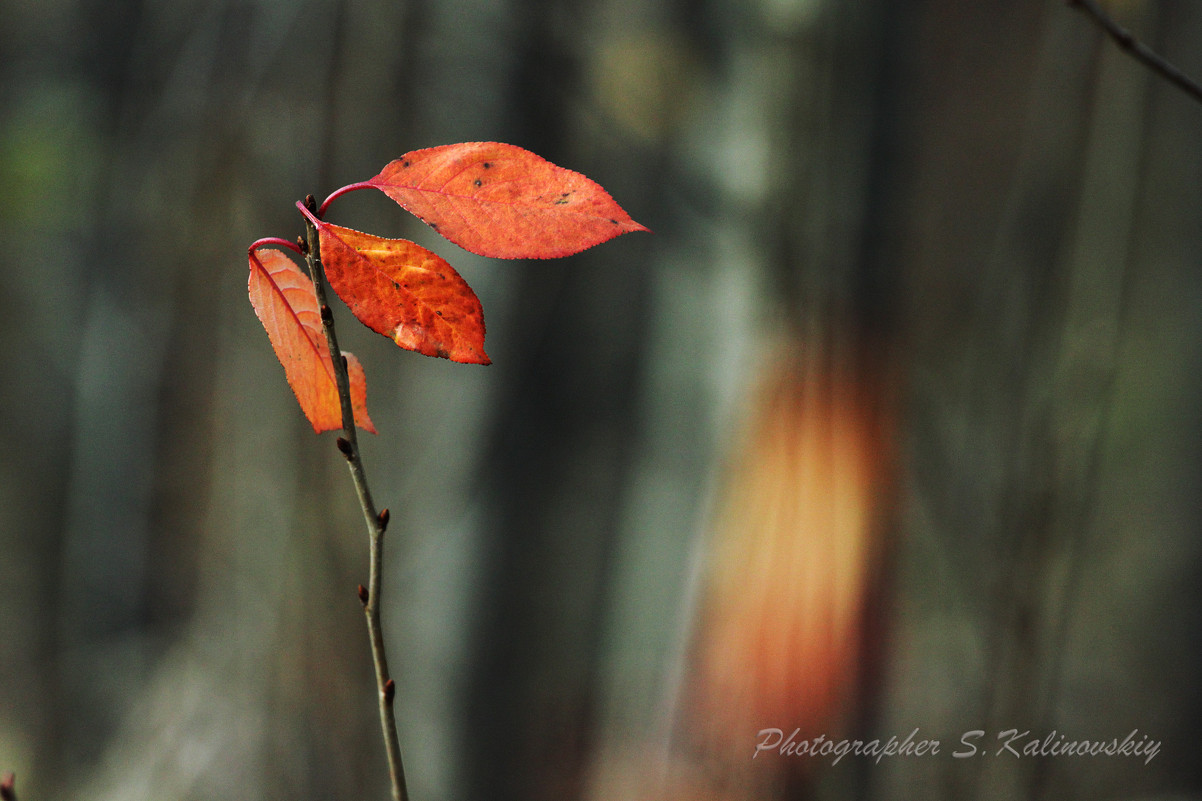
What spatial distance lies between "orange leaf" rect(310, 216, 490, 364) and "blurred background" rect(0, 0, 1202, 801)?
0.90 m

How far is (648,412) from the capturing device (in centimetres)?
138

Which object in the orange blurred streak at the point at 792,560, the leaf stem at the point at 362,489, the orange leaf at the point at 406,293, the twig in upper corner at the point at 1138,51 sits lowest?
the orange blurred streak at the point at 792,560

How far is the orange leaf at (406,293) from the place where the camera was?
0.65 ft

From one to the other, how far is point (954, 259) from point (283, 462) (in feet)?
5.35

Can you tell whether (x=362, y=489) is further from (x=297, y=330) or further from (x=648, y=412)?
(x=648, y=412)

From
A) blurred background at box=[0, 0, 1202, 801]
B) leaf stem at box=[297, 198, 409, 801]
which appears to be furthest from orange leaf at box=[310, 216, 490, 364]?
blurred background at box=[0, 0, 1202, 801]

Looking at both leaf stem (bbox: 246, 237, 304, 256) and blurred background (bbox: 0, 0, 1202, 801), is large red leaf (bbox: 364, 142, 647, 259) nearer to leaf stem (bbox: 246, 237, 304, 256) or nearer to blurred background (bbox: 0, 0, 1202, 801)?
leaf stem (bbox: 246, 237, 304, 256)

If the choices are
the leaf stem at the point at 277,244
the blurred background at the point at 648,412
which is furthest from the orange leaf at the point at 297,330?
the blurred background at the point at 648,412

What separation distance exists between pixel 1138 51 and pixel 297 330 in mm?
290

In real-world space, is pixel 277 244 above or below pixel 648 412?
above

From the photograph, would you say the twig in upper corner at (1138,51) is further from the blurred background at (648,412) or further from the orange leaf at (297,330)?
the blurred background at (648,412)

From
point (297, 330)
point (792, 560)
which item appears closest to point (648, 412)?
point (792, 560)

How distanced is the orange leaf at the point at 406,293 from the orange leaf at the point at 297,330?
0.03 metres

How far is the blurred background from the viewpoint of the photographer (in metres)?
1.11
